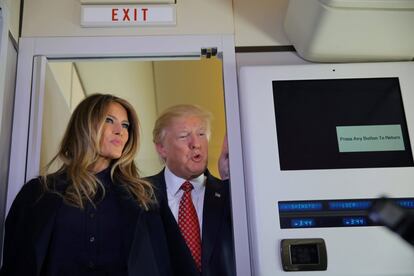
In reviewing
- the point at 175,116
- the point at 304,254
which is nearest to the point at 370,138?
the point at 304,254

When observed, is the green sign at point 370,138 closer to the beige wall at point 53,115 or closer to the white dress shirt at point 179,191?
the white dress shirt at point 179,191

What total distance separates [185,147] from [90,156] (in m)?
0.38

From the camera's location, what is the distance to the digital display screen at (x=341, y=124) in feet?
5.29

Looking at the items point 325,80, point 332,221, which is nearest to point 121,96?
point 325,80

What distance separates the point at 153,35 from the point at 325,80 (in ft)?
2.38

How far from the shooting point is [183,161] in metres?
1.80

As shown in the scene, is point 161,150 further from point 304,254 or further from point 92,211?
point 304,254

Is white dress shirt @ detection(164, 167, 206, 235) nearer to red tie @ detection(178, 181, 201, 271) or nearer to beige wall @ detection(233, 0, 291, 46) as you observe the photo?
red tie @ detection(178, 181, 201, 271)

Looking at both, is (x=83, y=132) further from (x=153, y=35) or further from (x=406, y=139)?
(x=406, y=139)

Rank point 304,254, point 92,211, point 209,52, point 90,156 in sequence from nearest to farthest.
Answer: point 304,254, point 92,211, point 90,156, point 209,52

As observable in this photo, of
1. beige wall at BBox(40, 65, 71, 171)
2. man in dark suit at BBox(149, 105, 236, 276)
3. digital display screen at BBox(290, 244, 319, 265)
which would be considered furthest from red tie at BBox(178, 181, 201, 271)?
beige wall at BBox(40, 65, 71, 171)

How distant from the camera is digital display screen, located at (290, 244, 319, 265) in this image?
1462 mm

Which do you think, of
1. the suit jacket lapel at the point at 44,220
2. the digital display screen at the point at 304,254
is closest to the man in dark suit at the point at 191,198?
the digital display screen at the point at 304,254

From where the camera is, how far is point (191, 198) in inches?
68.9
